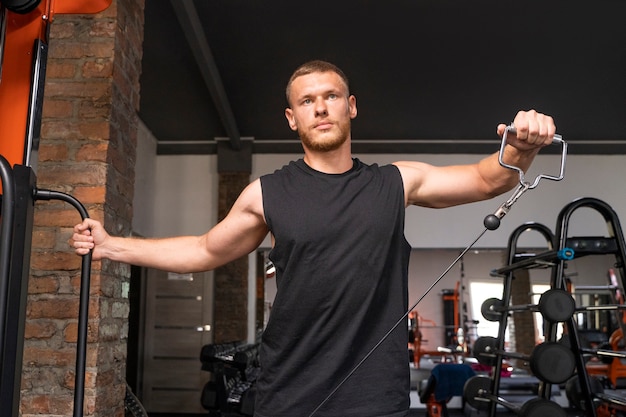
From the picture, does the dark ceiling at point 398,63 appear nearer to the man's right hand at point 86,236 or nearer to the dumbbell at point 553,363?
the dumbbell at point 553,363

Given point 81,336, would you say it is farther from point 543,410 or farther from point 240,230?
point 543,410

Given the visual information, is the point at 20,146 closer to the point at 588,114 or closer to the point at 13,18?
the point at 13,18

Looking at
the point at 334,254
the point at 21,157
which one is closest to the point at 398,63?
the point at 334,254

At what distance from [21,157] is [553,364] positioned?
86.9 inches

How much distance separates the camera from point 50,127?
2545mm

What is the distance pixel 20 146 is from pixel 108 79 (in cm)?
132

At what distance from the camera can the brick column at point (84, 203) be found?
92.7 inches

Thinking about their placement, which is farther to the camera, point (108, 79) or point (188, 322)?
point (188, 322)

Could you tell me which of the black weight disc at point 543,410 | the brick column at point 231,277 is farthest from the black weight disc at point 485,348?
the brick column at point 231,277

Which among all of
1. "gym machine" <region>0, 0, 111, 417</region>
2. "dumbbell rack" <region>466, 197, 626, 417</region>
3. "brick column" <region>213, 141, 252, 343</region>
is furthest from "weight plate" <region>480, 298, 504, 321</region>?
"brick column" <region>213, 141, 252, 343</region>

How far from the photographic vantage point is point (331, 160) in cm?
156

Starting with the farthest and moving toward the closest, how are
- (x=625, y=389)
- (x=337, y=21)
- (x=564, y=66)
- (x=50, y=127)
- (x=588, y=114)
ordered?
1. (x=588, y=114)
2. (x=625, y=389)
3. (x=564, y=66)
4. (x=337, y=21)
5. (x=50, y=127)

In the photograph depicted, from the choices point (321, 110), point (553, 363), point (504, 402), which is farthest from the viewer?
point (504, 402)

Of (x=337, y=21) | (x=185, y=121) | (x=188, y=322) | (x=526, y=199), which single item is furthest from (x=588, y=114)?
(x=188, y=322)
